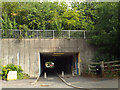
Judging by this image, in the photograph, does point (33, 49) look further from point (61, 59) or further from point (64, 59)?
point (61, 59)

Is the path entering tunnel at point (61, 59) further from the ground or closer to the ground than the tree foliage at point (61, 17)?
closer to the ground

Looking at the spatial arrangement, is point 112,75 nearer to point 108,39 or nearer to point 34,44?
point 108,39

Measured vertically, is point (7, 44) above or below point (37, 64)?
above

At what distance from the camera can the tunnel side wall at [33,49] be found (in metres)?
21.1

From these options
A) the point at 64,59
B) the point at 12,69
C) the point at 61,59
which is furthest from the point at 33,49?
the point at 61,59

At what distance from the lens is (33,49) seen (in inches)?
843

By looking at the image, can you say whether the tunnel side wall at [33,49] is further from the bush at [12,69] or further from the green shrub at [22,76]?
the bush at [12,69]

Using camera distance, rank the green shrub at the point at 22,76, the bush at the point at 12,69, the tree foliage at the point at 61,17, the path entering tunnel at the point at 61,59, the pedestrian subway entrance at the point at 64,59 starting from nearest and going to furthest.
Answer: the bush at the point at 12,69
the tree foliage at the point at 61,17
the green shrub at the point at 22,76
the pedestrian subway entrance at the point at 64,59
the path entering tunnel at the point at 61,59

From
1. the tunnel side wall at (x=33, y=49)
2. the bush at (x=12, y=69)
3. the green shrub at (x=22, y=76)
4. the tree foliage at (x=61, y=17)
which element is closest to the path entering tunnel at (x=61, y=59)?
the tunnel side wall at (x=33, y=49)

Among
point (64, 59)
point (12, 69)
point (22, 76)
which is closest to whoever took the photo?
point (12, 69)

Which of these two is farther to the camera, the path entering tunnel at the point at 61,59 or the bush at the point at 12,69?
the path entering tunnel at the point at 61,59

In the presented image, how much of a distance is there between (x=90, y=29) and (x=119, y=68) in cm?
804

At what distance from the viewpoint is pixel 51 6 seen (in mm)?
32750

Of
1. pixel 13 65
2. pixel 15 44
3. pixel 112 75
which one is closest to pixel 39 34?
pixel 15 44
